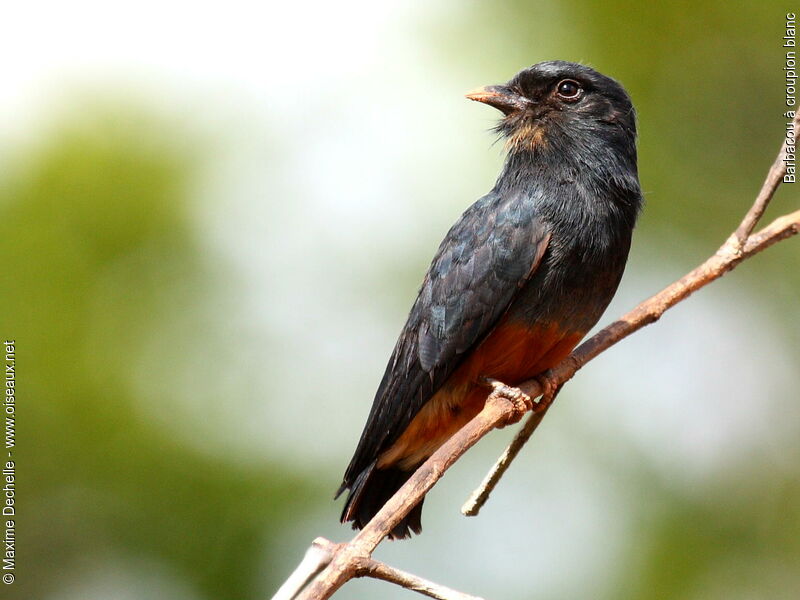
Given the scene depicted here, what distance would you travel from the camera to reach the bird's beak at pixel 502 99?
4793mm

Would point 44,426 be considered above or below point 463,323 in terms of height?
below

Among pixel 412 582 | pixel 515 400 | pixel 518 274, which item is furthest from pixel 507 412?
pixel 412 582

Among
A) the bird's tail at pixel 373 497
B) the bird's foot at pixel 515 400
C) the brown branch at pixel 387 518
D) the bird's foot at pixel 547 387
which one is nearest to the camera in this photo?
the brown branch at pixel 387 518

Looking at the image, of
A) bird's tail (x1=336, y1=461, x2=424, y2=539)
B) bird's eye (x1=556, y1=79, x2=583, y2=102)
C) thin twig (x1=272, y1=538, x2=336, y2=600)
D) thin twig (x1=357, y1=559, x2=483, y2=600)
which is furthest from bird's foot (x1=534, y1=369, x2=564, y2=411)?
Answer: thin twig (x1=272, y1=538, x2=336, y2=600)

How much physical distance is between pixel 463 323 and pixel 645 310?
0.80m

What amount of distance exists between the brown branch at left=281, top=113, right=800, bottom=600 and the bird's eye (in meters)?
1.24

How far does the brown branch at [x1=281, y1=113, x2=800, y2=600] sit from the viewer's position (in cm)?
248

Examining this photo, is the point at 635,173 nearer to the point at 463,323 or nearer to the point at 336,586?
the point at 463,323

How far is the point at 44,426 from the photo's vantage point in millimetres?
7297

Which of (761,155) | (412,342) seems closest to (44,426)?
(412,342)

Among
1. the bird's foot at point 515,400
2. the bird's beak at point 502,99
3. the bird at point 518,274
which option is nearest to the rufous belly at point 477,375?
the bird at point 518,274

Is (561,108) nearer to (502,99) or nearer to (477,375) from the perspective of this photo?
(502,99)

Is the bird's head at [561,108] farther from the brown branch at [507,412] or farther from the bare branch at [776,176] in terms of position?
the bare branch at [776,176]

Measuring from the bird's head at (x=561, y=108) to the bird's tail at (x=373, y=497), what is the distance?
1.55 metres
